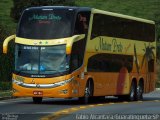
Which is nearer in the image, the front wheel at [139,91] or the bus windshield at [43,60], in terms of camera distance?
the bus windshield at [43,60]

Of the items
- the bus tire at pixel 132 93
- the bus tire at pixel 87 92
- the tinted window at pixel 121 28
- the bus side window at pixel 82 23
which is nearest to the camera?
the bus side window at pixel 82 23

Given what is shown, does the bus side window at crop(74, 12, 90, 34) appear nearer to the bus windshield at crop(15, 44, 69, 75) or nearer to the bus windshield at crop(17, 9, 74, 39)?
the bus windshield at crop(17, 9, 74, 39)

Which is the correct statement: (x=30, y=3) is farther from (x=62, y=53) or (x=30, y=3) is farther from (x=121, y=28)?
(x=62, y=53)

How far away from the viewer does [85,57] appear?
2930 centimetres

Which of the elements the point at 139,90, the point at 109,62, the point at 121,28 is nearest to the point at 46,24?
the point at 109,62

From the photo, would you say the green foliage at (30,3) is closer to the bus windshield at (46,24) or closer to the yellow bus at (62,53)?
the yellow bus at (62,53)

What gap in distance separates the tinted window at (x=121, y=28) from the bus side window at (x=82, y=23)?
0.65 m

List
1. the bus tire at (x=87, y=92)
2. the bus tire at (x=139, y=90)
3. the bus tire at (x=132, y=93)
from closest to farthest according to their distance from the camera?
the bus tire at (x=87, y=92) → the bus tire at (x=132, y=93) → the bus tire at (x=139, y=90)

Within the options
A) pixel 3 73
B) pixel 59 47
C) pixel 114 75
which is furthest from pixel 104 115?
pixel 3 73

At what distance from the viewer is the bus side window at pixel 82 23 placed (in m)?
28.8

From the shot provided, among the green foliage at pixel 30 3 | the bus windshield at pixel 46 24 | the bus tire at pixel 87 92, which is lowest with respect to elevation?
the bus tire at pixel 87 92

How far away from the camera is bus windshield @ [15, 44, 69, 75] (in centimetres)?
2841

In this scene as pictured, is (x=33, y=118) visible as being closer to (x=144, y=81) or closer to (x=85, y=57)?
(x=85, y=57)

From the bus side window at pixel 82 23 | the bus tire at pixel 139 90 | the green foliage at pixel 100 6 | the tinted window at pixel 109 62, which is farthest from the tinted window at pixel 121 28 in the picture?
the green foliage at pixel 100 6
